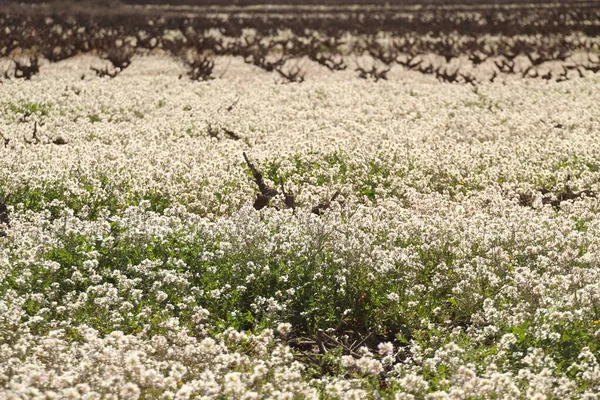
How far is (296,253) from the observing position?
25.6ft

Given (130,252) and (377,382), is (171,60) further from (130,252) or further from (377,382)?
(377,382)

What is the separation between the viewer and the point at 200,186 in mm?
10844

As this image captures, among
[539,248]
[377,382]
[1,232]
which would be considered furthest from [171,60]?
[377,382]

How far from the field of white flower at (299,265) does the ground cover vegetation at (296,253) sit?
29 mm

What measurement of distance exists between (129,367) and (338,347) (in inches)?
77.3

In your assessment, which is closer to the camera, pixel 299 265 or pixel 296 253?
pixel 299 265

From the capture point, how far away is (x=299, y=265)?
766 cm

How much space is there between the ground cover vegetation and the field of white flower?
0.03 m

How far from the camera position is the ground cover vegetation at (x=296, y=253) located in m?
5.62

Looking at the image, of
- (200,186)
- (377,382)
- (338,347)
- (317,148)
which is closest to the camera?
(377,382)

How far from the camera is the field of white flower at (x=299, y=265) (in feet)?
18.2

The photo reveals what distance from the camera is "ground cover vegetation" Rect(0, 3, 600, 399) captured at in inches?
221

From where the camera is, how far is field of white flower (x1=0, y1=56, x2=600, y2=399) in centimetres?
555

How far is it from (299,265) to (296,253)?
0.17m
